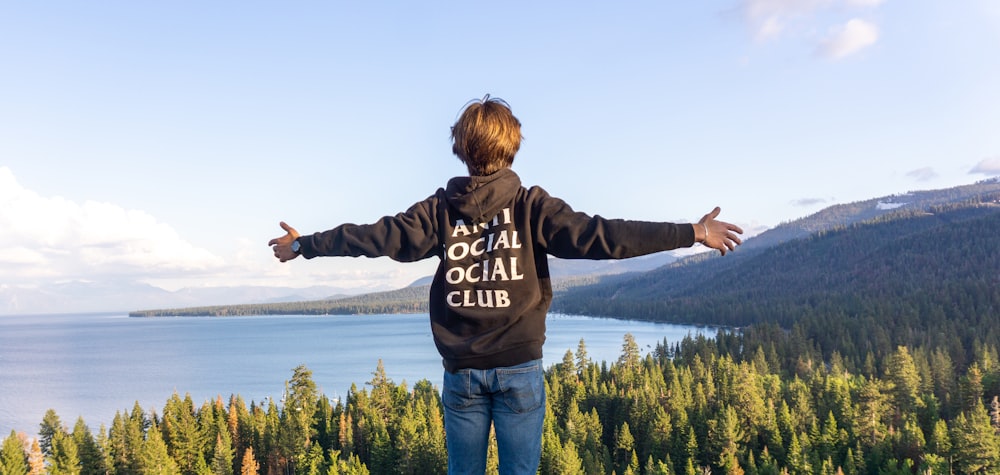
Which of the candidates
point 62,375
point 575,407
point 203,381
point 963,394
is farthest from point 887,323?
point 62,375

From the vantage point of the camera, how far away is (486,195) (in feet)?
19.7

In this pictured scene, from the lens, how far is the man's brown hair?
6.00m

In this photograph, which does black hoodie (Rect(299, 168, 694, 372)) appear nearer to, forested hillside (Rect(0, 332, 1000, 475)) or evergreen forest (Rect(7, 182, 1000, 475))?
evergreen forest (Rect(7, 182, 1000, 475))

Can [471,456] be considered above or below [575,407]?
above

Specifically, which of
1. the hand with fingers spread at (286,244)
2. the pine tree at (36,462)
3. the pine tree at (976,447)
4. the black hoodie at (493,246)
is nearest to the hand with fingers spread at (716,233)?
the black hoodie at (493,246)

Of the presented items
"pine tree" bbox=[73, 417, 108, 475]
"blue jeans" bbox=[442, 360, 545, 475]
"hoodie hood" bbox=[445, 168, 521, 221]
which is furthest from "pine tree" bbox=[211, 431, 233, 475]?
"hoodie hood" bbox=[445, 168, 521, 221]

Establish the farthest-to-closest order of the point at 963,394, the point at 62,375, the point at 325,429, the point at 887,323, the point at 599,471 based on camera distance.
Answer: the point at 62,375 → the point at 887,323 → the point at 963,394 → the point at 325,429 → the point at 599,471

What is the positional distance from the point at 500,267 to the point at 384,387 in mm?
75918

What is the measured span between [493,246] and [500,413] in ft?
4.78

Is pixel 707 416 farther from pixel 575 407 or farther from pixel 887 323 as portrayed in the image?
pixel 887 323

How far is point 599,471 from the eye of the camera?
60.9 metres

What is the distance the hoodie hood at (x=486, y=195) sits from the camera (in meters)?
6.00

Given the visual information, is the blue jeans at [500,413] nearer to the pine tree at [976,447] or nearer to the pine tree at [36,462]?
the pine tree at [976,447]

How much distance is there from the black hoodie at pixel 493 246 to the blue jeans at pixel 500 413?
13cm
